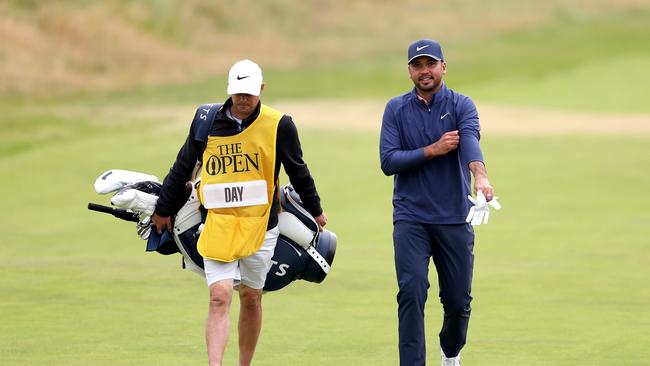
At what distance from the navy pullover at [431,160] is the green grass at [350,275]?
1558 mm

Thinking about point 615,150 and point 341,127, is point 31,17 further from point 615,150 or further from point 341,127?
point 615,150

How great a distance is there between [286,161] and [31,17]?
31.8m

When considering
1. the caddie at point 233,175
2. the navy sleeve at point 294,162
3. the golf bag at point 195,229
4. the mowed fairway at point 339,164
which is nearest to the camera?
the caddie at point 233,175

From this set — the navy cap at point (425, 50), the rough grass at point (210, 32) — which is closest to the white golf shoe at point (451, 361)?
the navy cap at point (425, 50)

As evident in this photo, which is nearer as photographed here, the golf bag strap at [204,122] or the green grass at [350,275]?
the golf bag strap at [204,122]

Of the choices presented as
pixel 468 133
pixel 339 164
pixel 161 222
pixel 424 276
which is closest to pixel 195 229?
pixel 161 222

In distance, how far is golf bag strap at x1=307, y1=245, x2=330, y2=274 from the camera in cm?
873

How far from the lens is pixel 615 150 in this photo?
2456 cm

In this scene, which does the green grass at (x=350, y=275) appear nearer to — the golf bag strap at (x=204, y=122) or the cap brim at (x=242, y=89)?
the golf bag strap at (x=204, y=122)

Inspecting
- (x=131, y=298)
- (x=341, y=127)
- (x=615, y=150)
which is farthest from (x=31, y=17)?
(x=131, y=298)

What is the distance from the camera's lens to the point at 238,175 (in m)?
8.12

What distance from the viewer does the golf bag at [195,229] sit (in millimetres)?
8477

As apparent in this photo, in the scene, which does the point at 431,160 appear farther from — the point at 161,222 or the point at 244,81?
the point at 161,222

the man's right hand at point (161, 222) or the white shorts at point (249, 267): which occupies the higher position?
the man's right hand at point (161, 222)
